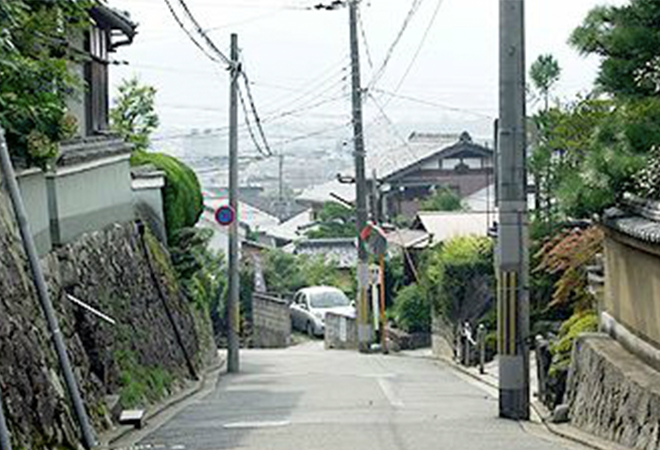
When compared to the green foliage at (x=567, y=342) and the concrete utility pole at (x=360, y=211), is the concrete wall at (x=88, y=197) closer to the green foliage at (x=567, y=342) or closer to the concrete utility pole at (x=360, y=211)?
the green foliage at (x=567, y=342)

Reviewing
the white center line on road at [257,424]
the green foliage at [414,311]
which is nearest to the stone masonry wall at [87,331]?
the white center line on road at [257,424]

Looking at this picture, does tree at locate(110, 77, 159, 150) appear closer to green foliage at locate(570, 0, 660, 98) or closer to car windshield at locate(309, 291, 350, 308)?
car windshield at locate(309, 291, 350, 308)

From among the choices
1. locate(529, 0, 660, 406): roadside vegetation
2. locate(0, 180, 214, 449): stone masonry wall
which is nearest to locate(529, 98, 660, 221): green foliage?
locate(529, 0, 660, 406): roadside vegetation

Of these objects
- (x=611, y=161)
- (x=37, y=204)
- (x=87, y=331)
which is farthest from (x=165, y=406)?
(x=611, y=161)

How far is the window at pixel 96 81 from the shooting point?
92.0ft

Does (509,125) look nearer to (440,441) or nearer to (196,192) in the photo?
(440,441)

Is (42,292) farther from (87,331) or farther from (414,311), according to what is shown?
(414,311)

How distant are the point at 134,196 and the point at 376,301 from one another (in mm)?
16498

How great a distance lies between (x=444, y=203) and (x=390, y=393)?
40.6m

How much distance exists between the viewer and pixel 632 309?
16828 millimetres

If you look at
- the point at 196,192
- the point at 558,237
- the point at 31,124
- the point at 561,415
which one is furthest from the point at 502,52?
the point at 196,192

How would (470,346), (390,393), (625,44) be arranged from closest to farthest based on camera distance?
1. (625,44)
2. (390,393)
3. (470,346)

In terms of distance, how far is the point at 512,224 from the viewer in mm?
18969

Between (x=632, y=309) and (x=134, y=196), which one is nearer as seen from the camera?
(x=632, y=309)
